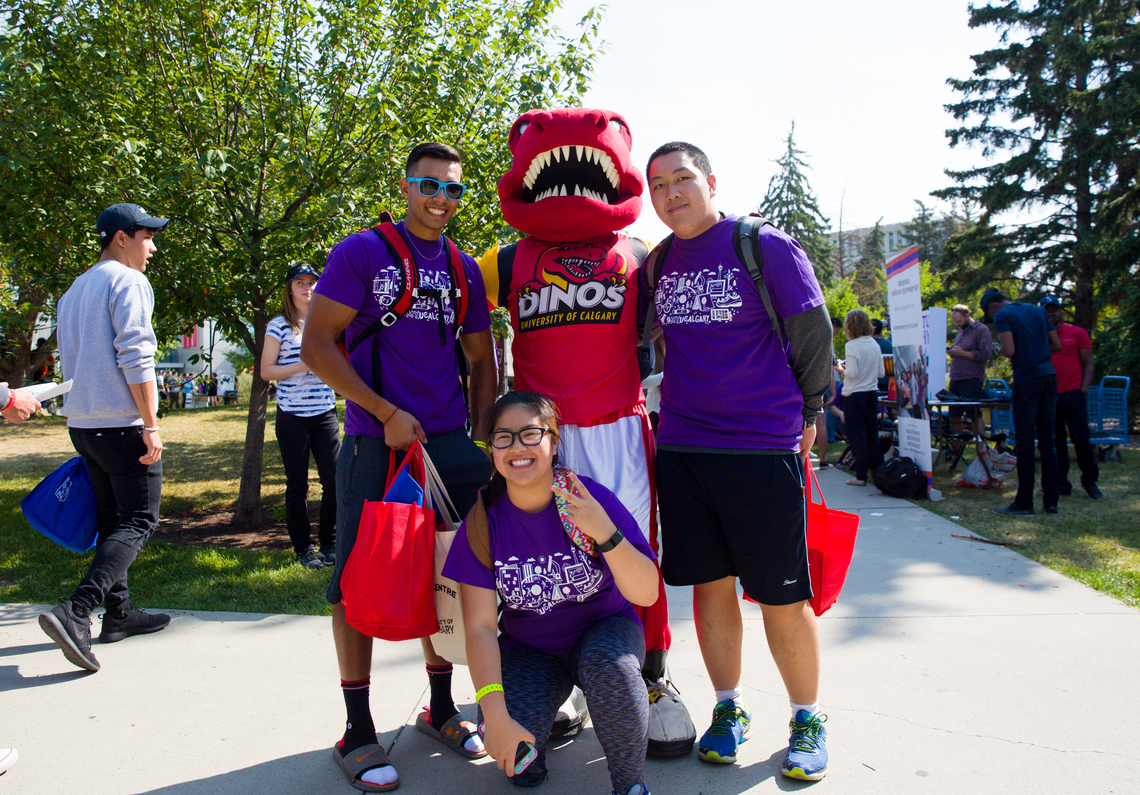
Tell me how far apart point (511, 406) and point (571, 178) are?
3.16ft

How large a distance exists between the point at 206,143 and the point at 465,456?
3871 millimetres

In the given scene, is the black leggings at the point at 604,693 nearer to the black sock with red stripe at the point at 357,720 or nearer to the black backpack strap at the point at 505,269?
the black sock with red stripe at the point at 357,720

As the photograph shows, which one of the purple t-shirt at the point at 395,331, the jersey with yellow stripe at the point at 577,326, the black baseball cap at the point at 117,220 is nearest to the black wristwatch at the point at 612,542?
the jersey with yellow stripe at the point at 577,326

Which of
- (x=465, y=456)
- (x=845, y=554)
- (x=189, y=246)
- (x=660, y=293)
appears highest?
(x=189, y=246)

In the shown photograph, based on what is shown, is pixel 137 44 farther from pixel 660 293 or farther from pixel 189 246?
pixel 660 293

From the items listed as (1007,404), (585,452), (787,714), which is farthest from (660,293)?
(1007,404)

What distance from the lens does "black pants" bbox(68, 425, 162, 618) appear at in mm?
3365

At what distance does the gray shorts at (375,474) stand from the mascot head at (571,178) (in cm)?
84

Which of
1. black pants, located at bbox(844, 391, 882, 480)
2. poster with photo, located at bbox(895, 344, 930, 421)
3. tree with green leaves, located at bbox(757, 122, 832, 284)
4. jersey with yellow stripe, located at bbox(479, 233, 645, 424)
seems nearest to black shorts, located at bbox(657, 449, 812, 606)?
jersey with yellow stripe, located at bbox(479, 233, 645, 424)

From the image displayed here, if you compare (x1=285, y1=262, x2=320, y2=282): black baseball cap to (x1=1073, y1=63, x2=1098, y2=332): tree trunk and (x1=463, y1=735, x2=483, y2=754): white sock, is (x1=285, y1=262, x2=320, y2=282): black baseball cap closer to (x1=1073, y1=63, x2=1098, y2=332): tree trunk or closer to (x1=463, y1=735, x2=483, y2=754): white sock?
(x1=463, y1=735, x2=483, y2=754): white sock

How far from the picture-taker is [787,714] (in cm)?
282

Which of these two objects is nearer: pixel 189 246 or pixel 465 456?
pixel 465 456

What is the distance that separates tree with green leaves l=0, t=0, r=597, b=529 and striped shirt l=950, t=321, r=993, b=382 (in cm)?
575

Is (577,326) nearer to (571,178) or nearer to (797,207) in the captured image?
(571,178)
